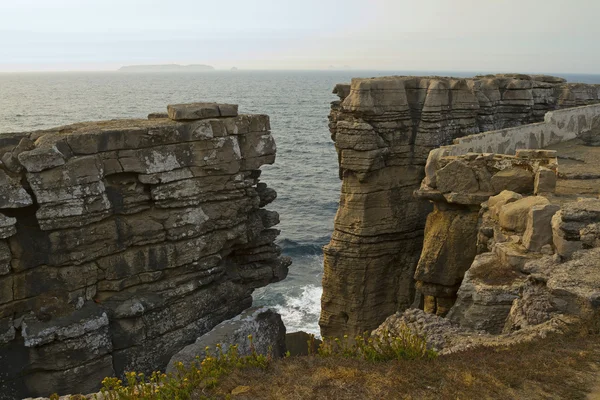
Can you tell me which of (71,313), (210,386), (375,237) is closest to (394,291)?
(375,237)

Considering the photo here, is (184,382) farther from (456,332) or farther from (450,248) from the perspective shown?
(450,248)

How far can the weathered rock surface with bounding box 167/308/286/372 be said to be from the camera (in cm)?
1454

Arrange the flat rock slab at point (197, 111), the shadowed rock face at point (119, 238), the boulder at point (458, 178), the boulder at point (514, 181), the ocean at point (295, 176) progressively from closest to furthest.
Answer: the shadowed rock face at point (119, 238), the flat rock slab at point (197, 111), the boulder at point (514, 181), the boulder at point (458, 178), the ocean at point (295, 176)

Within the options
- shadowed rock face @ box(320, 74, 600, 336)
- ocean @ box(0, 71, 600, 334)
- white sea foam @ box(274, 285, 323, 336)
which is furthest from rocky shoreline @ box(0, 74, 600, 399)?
ocean @ box(0, 71, 600, 334)

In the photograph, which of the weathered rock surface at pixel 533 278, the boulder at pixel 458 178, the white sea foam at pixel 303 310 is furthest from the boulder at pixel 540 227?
the white sea foam at pixel 303 310

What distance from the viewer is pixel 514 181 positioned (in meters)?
Answer: 16.6

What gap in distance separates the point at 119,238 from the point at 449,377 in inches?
349

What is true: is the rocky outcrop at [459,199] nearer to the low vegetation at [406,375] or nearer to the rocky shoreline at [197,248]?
the rocky shoreline at [197,248]

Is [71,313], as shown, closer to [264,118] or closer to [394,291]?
[264,118]

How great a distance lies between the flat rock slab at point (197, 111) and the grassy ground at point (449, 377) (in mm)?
8044

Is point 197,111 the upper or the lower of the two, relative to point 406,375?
upper

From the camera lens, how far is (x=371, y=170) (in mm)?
25266

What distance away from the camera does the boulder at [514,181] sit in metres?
16.6

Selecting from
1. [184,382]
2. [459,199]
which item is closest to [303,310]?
[459,199]
